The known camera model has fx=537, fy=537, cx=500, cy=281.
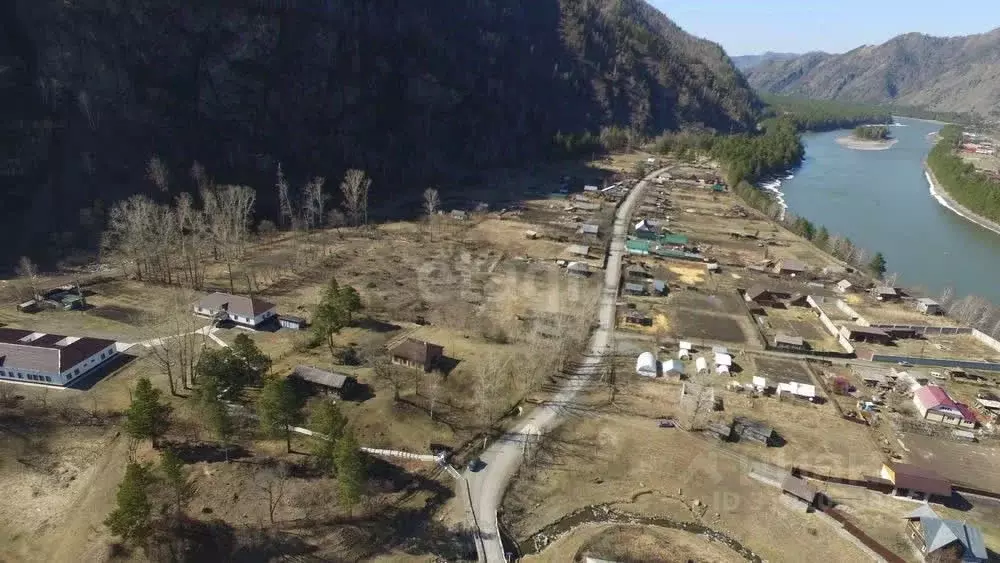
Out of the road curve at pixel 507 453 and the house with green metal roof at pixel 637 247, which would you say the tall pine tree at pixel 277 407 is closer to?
the road curve at pixel 507 453

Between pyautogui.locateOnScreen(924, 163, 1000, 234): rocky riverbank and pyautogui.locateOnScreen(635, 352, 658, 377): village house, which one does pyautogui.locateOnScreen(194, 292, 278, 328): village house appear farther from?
pyautogui.locateOnScreen(924, 163, 1000, 234): rocky riverbank

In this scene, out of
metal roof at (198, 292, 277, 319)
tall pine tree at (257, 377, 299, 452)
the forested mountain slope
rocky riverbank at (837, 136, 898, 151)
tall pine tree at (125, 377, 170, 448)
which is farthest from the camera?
rocky riverbank at (837, 136, 898, 151)

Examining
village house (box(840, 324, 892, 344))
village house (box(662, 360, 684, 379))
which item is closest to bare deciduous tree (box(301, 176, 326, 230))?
village house (box(662, 360, 684, 379))

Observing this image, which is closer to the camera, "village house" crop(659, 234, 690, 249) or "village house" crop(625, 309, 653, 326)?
"village house" crop(625, 309, 653, 326)

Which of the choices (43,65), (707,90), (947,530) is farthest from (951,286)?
(707,90)

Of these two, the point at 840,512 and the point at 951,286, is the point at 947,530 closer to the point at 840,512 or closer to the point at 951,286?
the point at 840,512

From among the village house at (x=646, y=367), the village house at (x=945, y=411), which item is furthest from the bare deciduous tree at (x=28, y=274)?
the village house at (x=945, y=411)
